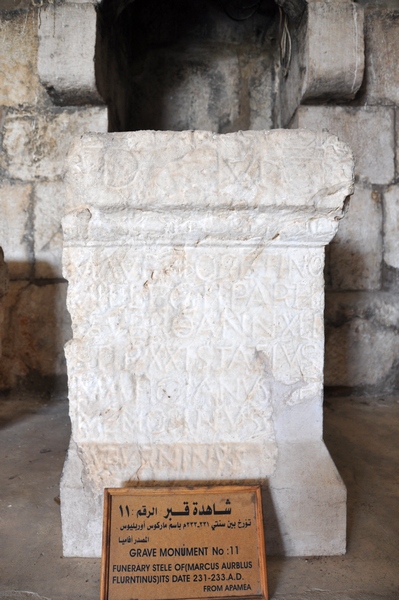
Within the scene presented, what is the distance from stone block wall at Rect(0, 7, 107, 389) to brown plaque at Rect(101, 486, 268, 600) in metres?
1.79

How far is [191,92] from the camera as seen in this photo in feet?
11.8

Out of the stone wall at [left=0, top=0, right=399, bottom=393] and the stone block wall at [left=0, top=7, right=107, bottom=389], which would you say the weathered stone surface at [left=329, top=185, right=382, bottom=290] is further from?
the stone block wall at [left=0, top=7, right=107, bottom=389]

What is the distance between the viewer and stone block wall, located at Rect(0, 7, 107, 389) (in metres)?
2.97

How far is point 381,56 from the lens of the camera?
9.88ft

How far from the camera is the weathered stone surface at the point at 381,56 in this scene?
3.01 metres

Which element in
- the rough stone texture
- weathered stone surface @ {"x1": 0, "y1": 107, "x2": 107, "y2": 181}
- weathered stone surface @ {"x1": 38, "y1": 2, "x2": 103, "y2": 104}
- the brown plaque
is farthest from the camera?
weathered stone surface @ {"x1": 0, "y1": 107, "x2": 107, "y2": 181}

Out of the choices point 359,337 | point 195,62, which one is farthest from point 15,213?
point 359,337

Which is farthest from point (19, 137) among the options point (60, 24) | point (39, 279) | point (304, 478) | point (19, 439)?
point (304, 478)

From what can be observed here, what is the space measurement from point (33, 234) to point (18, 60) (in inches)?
44.4

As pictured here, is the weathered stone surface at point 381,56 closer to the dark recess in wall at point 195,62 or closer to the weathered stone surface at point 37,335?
the dark recess in wall at point 195,62

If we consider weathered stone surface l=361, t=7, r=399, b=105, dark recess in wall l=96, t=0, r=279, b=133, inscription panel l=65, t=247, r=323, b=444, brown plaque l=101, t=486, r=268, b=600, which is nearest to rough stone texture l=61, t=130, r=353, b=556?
inscription panel l=65, t=247, r=323, b=444

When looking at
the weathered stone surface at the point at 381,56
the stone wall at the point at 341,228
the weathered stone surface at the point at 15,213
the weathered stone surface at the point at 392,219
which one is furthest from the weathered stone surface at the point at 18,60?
the weathered stone surface at the point at 392,219

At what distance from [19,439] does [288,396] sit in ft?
4.93

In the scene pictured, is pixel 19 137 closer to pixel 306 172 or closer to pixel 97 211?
pixel 97 211
